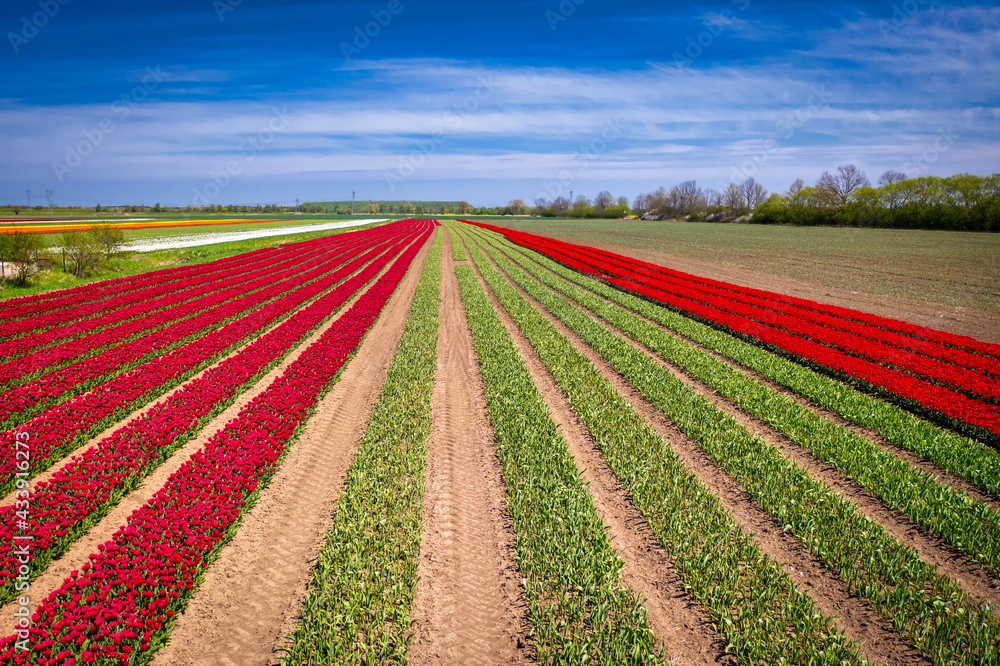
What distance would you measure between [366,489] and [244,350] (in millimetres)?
8988

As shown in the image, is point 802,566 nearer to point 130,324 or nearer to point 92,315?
point 130,324

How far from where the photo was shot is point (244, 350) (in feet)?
45.1

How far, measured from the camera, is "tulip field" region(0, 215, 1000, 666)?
4660 millimetres

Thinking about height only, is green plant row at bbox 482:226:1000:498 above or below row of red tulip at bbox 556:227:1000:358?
below

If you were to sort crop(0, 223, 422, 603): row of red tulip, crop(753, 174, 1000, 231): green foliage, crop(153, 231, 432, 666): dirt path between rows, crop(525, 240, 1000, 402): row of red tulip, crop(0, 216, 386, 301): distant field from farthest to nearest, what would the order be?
1. crop(753, 174, 1000, 231): green foliage
2. crop(0, 216, 386, 301): distant field
3. crop(525, 240, 1000, 402): row of red tulip
4. crop(0, 223, 422, 603): row of red tulip
5. crop(153, 231, 432, 666): dirt path between rows

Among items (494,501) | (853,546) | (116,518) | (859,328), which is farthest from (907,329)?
(116,518)

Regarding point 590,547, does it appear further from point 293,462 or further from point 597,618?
point 293,462

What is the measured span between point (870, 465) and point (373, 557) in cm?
823

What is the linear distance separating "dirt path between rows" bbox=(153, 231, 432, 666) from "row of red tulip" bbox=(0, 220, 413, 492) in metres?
3.84

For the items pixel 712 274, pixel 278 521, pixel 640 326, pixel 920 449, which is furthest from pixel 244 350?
pixel 712 274

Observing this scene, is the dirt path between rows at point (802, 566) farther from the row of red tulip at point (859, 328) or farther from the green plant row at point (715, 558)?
the row of red tulip at point (859, 328)

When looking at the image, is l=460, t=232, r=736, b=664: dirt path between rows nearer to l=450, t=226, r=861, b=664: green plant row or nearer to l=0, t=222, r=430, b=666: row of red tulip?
l=450, t=226, r=861, b=664: green plant row

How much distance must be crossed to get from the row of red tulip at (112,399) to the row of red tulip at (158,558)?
8.12ft

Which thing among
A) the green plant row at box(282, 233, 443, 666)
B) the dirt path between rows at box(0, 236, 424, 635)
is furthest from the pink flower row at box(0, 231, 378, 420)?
the green plant row at box(282, 233, 443, 666)
